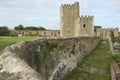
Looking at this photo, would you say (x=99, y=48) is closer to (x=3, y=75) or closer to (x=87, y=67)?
(x=87, y=67)

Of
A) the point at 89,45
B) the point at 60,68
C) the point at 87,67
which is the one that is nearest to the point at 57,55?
the point at 60,68

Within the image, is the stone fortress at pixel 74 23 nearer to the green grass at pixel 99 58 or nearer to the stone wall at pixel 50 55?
the stone wall at pixel 50 55

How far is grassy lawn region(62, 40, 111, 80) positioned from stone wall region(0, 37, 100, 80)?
0.47m

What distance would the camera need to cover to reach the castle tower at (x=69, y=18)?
47938mm

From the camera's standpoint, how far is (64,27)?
48.1 metres

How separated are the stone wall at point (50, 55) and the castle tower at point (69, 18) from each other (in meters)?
12.0

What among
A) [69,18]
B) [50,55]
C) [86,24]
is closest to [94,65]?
[50,55]

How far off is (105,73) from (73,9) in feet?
77.1

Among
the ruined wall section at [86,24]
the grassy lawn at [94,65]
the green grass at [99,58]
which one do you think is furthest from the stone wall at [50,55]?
the ruined wall section at [86,24]

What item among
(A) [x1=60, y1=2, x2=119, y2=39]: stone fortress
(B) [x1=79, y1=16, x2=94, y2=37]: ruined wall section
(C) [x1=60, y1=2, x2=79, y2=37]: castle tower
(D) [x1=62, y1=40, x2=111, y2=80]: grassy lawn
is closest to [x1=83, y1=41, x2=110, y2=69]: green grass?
(D) [x1=62, y1=40, x2=111, y2=80]: grassy lawn

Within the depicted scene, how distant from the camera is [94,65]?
90.9 feet

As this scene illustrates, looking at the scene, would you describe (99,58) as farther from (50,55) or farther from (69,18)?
(69,18)

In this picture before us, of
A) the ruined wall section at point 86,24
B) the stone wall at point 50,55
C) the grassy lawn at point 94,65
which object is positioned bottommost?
the grassy lawn at point 94,65

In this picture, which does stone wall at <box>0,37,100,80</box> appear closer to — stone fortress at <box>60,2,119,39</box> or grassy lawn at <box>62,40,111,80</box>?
grassy lawn at <box>62,40,111,80</box>
